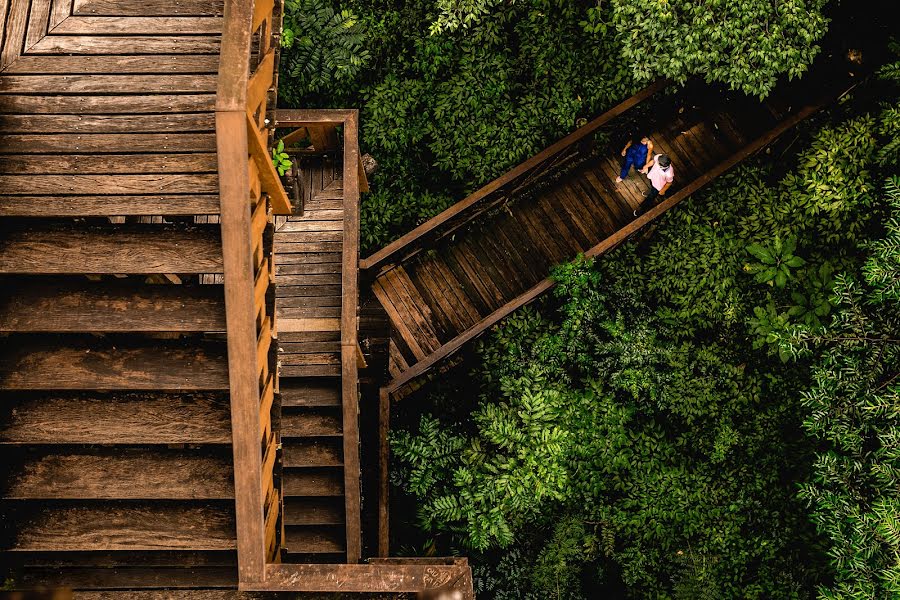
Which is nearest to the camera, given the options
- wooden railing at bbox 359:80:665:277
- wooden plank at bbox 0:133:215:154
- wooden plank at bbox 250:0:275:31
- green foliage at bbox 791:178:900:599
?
wooden plank at bbox 250:0:275:31

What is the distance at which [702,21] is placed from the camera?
6.91m

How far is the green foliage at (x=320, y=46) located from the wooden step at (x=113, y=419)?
624 cm

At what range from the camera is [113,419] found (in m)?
4.10

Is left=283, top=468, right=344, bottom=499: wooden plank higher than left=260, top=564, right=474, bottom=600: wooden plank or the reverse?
higher

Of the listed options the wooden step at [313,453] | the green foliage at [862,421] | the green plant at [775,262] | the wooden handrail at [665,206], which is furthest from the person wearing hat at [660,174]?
the wooden step at [313,453]

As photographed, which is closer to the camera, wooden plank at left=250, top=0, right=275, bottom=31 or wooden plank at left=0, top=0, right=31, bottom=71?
wooden plank at left=250, top=0, right=275, bottom=31

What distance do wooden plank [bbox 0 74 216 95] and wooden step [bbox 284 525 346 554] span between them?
5085 mm

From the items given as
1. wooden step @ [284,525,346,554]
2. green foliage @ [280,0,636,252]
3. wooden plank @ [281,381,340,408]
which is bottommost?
wooden step @ [284,525,346,554]

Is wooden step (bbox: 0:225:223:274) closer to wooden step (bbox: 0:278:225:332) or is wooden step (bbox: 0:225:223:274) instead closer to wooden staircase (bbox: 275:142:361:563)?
wooden step (bbox: 0:278:225:332)

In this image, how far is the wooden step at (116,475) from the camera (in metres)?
4.08

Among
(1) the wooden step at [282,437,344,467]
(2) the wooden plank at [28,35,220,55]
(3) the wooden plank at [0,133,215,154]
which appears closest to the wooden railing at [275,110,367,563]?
(1) the wooden step at [282,437,344,467]

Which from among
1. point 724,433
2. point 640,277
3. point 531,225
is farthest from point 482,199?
point 724,433

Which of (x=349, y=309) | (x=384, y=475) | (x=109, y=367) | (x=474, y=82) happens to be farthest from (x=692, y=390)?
(x=109, y=367)

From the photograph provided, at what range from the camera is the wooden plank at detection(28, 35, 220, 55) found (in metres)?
4.25
